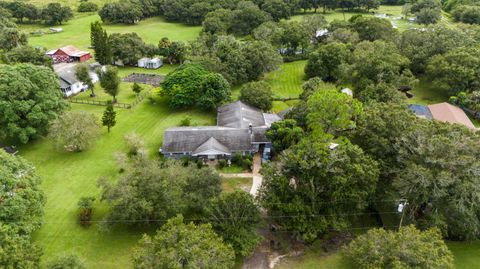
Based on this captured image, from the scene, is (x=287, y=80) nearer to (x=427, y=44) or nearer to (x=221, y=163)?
(x=427, y=44)

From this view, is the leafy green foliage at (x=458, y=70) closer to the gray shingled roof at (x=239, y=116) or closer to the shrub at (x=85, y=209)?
the gray shingled roof at (x=239, y=116)

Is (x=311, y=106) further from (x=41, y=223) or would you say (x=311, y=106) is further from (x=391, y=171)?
(x=41, y=223)

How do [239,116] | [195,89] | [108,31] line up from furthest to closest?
[108,31]
[195,89]
[239,116]

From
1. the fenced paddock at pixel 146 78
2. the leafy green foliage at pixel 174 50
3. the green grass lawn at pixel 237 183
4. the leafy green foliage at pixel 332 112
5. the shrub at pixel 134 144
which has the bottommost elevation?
the green grass lawn at pixel 237 183

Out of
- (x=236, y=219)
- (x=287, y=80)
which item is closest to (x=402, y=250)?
(x=236, y=219)

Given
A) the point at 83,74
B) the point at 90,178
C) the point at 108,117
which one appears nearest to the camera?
the point at 90,178

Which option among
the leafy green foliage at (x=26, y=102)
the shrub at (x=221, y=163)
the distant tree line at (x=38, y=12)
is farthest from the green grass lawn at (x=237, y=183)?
the distant tree line at (x=38, y=12)
